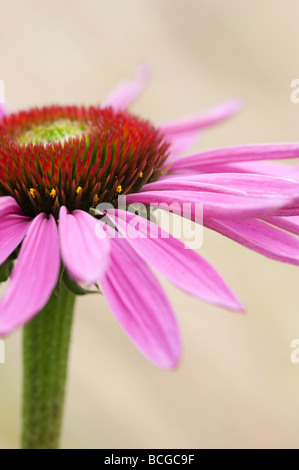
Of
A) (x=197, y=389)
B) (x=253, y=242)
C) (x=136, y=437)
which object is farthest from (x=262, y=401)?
(x=253, y=242)

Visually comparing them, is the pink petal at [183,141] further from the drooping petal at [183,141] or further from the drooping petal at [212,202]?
the drooping petal at [212,202]

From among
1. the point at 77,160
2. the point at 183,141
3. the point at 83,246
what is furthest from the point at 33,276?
the point at 183,141

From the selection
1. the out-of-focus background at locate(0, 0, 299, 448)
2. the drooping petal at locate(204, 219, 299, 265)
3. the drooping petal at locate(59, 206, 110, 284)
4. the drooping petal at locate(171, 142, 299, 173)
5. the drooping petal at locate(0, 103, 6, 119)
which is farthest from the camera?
the out-of-focus background at locate(0, 0, 299, 448)

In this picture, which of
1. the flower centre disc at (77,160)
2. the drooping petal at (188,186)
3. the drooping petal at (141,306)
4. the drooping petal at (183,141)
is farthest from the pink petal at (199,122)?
the drooping petal at (141,306)

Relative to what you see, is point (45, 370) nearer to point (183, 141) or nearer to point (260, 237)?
point (260, 237)

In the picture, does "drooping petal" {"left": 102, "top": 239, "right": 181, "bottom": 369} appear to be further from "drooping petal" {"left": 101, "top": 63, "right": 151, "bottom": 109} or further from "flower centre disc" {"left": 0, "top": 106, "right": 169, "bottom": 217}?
"drooping petal" {"left": 101, "top": 63, "right": 151, "bottom": 109}

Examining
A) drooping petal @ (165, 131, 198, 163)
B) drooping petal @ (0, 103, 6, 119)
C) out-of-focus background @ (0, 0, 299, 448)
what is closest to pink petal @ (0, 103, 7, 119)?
drooping petal @ (0, 103, 6, 119)

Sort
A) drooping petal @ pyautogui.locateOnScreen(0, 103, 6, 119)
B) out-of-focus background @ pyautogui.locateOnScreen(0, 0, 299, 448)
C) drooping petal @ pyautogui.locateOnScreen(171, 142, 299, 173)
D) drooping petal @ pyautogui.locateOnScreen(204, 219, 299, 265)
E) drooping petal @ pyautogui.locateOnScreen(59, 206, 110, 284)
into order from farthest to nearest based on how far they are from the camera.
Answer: out-of-focus background @ pyautogui.locateOnScreen(0, 0, 299, 448), drooping petal @ pyautogui.locateOnScreen(0, 103, 6, 119), drooping petal @ pyautogui.locateOnScreen(171, 142, 299, 173), drooping petal @ pyautogui.locateOnScreen(204, 219, 299, 265), drooping petal @ pyautogui.locateOnScreen(59, 206, 110, 284)

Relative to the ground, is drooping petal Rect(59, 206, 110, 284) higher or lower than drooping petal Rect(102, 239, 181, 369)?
higher
